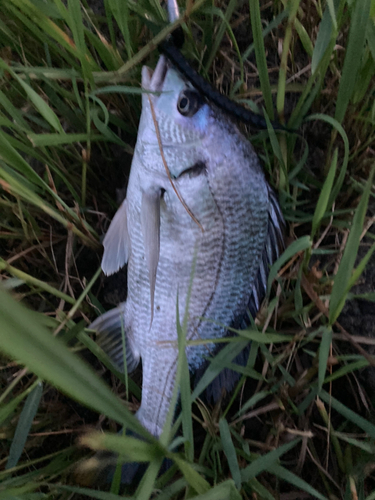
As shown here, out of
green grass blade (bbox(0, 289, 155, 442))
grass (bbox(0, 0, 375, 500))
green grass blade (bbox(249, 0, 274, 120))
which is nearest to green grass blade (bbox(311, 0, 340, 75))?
grass (bbox(0, 0, 375, 500))

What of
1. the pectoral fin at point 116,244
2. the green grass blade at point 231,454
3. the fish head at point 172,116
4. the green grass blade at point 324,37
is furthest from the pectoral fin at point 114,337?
the green grass blade at point 324,37

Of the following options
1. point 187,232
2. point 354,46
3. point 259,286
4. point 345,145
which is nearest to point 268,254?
point 259,286

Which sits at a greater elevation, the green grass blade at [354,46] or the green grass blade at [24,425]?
the green grass blade at [354,46]

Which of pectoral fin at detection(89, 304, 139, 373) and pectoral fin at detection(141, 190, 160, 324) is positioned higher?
pectoral fin at detection(141, 190, 160, 324)

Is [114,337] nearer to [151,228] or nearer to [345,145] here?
[151,228]

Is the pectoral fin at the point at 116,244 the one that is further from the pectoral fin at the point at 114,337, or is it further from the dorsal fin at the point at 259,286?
the dorsal fin at the point at 259,286

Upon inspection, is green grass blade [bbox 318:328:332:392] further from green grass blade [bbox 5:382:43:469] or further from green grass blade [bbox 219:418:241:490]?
green grass blade [bbox 5:382:43:469]
